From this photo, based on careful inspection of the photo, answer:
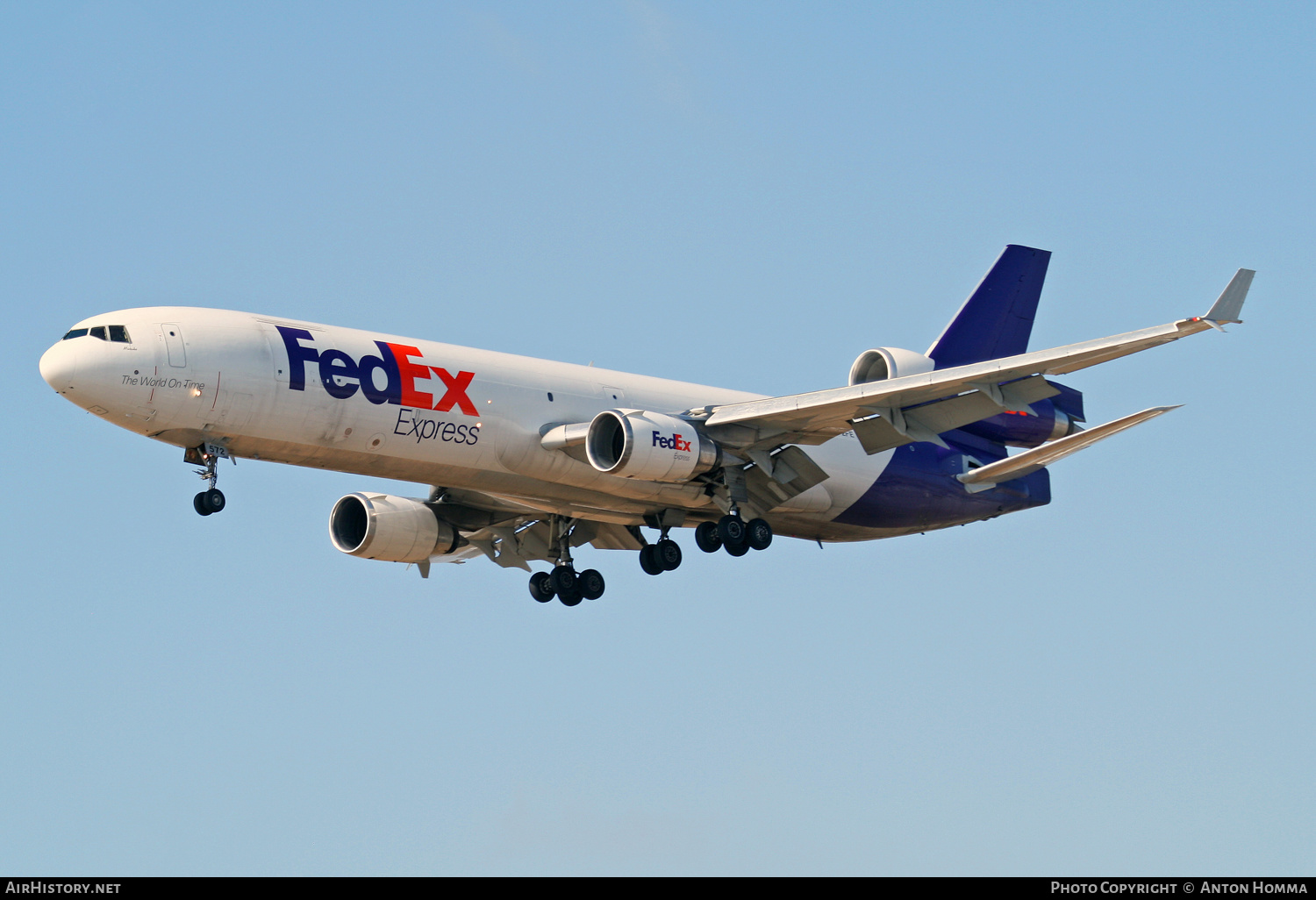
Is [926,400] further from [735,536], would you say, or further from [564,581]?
[564,581]

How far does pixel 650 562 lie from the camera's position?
3922cm

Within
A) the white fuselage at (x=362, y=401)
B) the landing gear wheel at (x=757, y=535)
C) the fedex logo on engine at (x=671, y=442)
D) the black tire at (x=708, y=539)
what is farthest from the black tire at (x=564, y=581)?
the fedex logo on engine at (x=671, y=442)

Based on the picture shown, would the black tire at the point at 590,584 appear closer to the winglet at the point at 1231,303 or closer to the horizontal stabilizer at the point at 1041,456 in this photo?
the horizontal stabilizer at the point at 1041,456

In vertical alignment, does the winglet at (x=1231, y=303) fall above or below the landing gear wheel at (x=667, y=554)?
above

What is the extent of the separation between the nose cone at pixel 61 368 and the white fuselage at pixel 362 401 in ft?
0.11

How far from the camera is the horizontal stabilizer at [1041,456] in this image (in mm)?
35656

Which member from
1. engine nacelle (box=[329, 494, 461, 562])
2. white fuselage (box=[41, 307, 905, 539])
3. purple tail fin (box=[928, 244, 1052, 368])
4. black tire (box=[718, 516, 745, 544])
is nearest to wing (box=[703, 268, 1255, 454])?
black tire (box=[718, 516, 745, 544])

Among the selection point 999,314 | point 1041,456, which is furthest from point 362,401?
point 999,314

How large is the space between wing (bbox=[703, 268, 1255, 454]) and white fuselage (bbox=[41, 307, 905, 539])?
2.19 metres

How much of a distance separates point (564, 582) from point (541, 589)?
27.6 inches

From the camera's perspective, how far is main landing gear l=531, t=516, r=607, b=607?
41.4 m

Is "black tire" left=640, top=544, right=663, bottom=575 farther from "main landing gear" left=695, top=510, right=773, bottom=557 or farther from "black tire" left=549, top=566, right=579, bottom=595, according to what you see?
"black tire" left=549, top=566, right=579, bottom=595

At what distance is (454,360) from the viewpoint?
35656mm
